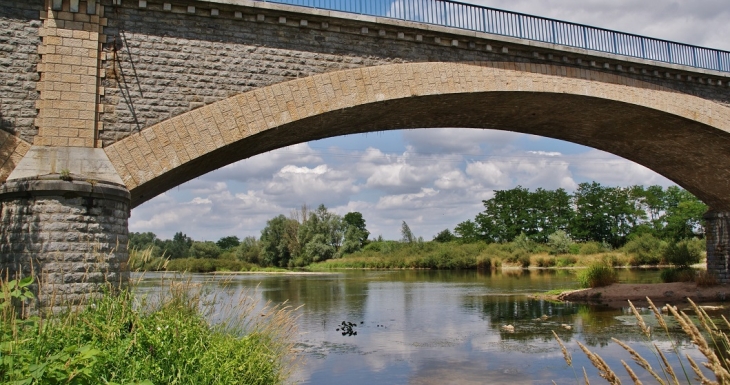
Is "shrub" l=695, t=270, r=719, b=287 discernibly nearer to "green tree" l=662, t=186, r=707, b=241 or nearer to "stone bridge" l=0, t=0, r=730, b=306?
"stone bridge" l=0, t=0, r=730, b=306

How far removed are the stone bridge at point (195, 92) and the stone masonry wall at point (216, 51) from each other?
24mm

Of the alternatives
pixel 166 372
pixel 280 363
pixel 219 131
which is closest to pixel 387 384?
pixel 280 363

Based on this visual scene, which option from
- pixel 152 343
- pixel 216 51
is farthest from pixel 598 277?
pixel 152 343

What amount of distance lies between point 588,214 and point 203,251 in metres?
40.7

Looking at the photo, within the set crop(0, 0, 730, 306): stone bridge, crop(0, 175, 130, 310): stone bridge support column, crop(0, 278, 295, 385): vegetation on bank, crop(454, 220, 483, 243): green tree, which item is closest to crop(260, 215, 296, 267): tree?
crop(454, 220, 483, 243): green tree

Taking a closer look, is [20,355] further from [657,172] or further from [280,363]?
[657,172]

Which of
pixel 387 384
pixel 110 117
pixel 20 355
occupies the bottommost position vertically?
pixel 387 384

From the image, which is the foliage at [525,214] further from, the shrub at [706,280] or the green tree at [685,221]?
the shrub at [706,280]

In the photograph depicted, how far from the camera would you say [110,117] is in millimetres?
9125

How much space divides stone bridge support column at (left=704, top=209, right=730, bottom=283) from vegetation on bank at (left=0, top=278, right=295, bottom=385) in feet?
57.8

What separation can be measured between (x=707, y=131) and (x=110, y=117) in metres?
13.9

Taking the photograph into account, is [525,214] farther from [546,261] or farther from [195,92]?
[195,92]

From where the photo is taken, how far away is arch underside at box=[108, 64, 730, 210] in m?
10.6

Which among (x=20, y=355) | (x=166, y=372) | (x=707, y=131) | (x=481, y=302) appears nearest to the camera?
(x=20, y=355)
